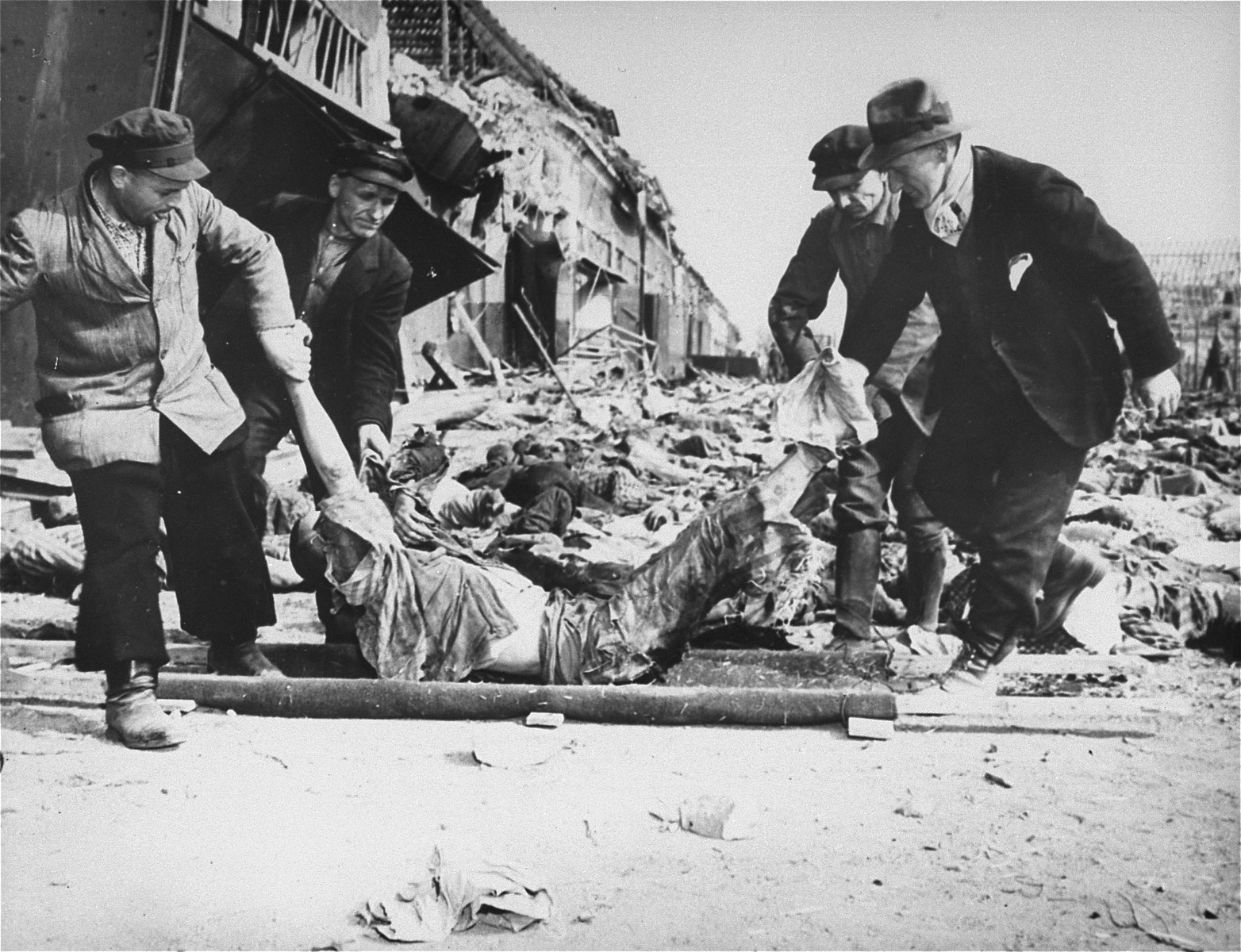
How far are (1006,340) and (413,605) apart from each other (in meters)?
2.44

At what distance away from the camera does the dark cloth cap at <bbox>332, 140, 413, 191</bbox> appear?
453 cm

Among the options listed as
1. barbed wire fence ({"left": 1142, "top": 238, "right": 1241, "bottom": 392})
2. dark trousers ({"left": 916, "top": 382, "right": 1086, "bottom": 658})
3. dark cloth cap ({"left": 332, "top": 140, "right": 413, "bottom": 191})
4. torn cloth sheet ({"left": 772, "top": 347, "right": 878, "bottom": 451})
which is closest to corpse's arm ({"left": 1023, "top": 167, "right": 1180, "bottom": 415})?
barbed wire fence ({"left": 1142, "top": 238, "right": 1241, "bottom": 392})

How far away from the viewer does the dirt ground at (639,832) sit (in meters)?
2.94

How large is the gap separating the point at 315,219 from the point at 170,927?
2726 mm

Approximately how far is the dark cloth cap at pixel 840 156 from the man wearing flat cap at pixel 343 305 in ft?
5.59

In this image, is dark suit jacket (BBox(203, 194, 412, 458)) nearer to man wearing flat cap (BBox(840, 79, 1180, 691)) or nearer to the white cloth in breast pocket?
man wearing flat cap (BBox(840, 79, 1180, 691))

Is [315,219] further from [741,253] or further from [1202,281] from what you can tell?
[1202,281]

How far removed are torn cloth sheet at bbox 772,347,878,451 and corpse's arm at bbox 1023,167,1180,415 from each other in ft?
2.89

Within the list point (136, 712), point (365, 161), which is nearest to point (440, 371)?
point (365, 161)

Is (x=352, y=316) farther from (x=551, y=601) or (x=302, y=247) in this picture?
(x=551, y=601)

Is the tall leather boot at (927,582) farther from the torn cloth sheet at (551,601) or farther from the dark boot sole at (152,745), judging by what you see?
the dark boot sole at (152,745)

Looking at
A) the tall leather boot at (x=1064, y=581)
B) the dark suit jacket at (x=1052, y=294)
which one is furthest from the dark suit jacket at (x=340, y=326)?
the tall leather boot at (x=1064, y=581)

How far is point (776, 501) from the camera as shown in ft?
13.4

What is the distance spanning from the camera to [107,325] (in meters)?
4.00
